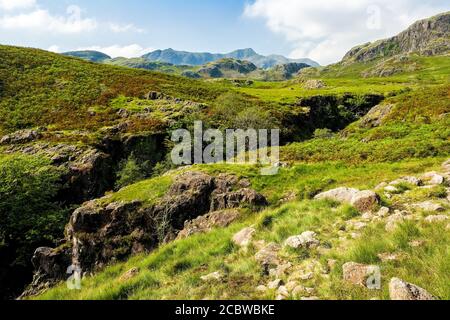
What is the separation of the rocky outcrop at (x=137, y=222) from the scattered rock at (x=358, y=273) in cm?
818

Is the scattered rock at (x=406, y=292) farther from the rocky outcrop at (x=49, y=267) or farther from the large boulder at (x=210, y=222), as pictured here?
the rocky outcrop at (x=49, y=267)

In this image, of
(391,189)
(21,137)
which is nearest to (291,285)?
(391,189)

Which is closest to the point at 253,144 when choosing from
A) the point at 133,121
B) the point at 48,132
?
the point at 133,121

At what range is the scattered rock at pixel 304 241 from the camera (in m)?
9.08

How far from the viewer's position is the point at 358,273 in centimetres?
697

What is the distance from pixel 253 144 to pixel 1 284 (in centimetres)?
3352

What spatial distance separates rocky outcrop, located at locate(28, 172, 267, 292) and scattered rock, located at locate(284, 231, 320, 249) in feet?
18.8

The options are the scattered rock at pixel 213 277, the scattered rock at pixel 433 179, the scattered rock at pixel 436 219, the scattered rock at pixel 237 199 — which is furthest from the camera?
the scattered rock at pixel 237 199

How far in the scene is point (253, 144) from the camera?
48.3 meters

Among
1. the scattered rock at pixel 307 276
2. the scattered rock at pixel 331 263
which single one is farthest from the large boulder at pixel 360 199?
the scattered rock at pixel 307 276

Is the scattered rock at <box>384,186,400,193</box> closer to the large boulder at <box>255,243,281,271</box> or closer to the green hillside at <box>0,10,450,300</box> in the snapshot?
the green hillside at <box>0,10,450,300</box>

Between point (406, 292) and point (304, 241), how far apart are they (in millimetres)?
3580

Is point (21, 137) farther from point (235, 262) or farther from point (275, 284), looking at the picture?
point (275, 284)

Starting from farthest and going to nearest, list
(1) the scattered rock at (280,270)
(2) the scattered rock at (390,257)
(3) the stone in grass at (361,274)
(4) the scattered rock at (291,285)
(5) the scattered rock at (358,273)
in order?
(1) the scattered rock at (280,270)
(2) the scattered rock at (390,257)
(4) the scattered rock at (291,285)
(5) the scattered rock at (358,273)
(3) the stone in grass at (361,274)
